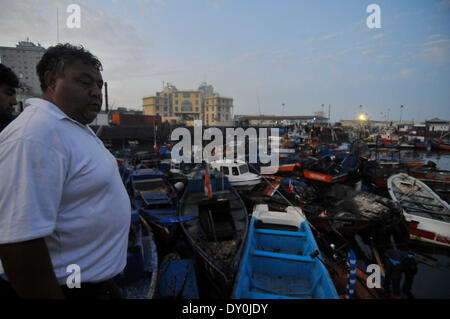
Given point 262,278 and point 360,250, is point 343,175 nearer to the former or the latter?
point 360,250

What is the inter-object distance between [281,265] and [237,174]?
848cm

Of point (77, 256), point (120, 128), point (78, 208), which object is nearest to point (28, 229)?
point (78, 208)

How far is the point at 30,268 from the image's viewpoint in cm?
107

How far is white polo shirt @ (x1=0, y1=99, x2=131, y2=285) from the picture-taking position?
100 cm

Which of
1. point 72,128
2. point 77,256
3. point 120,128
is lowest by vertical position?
point 77,256

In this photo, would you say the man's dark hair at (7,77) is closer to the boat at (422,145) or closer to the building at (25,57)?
the boat at (422,145)

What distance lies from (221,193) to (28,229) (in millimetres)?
9402

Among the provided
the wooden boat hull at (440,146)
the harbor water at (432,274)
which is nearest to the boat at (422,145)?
the wooden boat hull at (440,146)

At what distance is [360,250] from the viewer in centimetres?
930

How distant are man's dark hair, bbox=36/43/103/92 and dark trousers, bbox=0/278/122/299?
4.42 ft

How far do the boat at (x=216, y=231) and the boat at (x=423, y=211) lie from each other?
24.6 ft

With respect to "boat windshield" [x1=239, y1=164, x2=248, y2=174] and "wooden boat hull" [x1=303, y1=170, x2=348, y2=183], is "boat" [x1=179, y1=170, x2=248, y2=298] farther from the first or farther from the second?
"wooden boat hull" [x1=303, y1=170, x2=348, y2=183]

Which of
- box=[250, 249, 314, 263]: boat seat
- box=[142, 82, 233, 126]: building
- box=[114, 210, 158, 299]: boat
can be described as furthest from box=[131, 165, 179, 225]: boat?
box=[142, 82, 233, 126]: building
